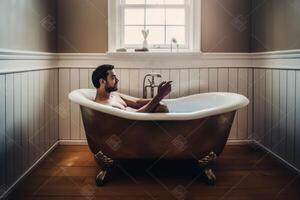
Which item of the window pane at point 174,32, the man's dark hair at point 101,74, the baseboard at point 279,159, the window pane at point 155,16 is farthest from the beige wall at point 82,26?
the baseboard at point 279,159

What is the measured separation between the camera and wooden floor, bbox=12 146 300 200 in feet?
6.97

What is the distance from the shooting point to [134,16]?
343 cm

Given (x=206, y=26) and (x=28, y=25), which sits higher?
(x=206, y=26)

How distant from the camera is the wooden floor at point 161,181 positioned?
2.12m

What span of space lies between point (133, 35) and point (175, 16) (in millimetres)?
480

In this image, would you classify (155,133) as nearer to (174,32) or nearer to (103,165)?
(103,165)

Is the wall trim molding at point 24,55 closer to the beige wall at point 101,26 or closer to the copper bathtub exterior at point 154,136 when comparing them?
the beige wall at point 101,26

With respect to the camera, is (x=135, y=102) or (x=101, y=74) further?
(x=135, y=102)

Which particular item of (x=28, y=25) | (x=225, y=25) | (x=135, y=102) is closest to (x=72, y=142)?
(x=135, y=102)

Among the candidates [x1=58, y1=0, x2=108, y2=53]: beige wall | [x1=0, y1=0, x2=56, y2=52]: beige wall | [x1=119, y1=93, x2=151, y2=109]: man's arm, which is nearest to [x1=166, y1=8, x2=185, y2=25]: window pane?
[x1=58, y1=0, x2=108, y2=53]: beige wall

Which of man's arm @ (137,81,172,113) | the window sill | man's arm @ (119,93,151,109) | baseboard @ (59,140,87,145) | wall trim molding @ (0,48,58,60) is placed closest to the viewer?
wall trim molding @ (0,48,58,60)

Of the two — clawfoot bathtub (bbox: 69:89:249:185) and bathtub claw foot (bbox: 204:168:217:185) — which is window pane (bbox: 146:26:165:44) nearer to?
clawfoot bathtub (bbox: 69:89:249:185)

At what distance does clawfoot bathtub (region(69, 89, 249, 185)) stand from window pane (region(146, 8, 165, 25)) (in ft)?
4.66

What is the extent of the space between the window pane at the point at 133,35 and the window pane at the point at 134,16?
0.17 ft
